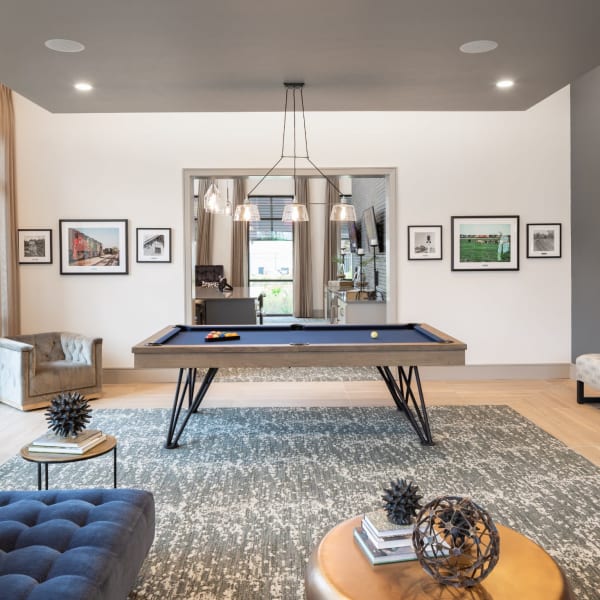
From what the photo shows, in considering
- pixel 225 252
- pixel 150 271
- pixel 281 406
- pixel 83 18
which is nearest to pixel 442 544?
pixel 83 18

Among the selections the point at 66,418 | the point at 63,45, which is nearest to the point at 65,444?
the point at 66,418

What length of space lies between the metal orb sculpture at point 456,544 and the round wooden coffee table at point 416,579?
48 mm

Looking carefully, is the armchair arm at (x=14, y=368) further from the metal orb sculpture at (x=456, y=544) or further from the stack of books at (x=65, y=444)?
the metal orb sculpture at (x=456, y=544)

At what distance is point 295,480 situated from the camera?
357 cm

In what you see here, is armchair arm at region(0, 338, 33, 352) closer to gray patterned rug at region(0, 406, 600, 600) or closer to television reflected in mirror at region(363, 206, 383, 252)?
Result: gray patterned rug at region(0, 406, 600, 600)

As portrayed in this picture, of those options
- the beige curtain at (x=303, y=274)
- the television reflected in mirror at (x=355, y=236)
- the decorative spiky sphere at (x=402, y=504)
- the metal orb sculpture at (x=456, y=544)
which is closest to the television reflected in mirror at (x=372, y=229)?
the television reflected in mirror at (x=355, y=236)

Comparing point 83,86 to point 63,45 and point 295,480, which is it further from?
point 295,480

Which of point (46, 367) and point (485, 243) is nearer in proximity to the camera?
point (46, 367)

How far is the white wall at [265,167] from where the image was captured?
6.34 meters

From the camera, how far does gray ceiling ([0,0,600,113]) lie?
10.0 feet

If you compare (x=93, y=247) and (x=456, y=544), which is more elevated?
(x=93, y=247)

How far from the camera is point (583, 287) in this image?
246 inches

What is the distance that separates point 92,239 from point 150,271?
74cm

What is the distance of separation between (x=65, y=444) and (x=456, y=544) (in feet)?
6.19
